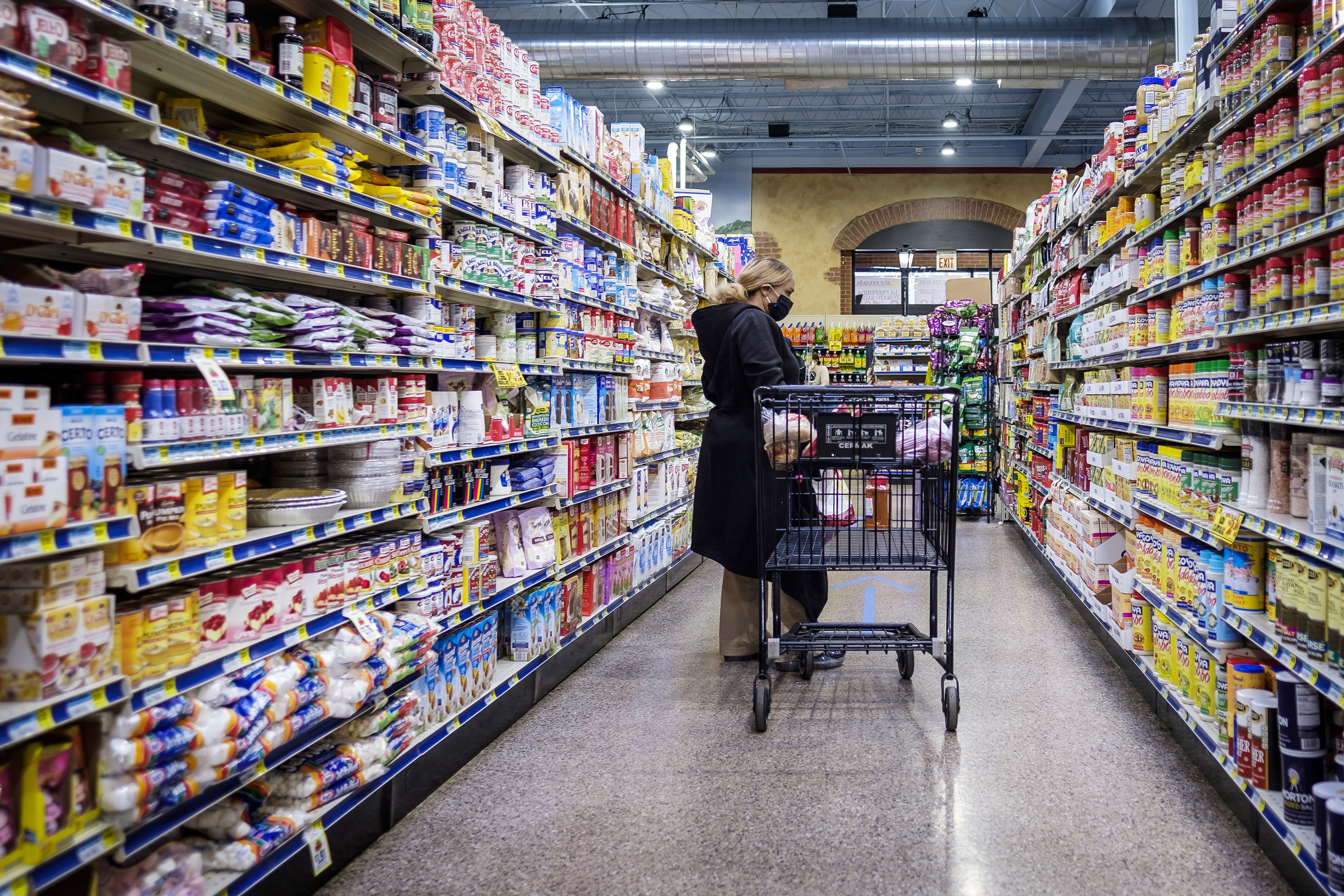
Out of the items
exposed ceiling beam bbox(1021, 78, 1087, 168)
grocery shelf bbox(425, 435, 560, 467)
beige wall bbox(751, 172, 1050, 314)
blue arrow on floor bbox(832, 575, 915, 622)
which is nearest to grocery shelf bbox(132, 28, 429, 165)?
grocery shelf bbox(425, 435, 560, 467)

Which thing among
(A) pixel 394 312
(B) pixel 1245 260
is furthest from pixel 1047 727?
(A) pixel 394 312

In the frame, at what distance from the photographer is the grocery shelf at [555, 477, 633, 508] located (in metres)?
4.15

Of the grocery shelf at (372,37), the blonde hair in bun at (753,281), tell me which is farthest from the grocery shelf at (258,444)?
the blonde hair in bun at (753,281)

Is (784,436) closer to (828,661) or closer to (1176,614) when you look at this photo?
(828,661)

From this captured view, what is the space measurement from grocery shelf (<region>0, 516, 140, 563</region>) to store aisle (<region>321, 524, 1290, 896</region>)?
1.14 m

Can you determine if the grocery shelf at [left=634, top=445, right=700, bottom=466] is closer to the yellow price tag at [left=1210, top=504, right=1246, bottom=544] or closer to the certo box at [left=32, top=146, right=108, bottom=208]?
the yellow price tag at [left=1210, top=504, right=1246, bottom=544]

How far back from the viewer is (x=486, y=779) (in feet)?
10.1

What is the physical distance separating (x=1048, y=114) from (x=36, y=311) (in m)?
14.1

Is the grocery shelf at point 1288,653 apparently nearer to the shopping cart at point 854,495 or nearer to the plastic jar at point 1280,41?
the shopping cart at point 854,495

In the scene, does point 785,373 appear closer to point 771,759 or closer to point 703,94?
point 771,759

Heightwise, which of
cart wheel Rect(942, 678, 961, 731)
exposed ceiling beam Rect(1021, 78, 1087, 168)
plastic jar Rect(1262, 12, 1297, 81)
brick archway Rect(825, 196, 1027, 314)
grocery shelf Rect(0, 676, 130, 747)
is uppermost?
exposed ceiling beam Rect(1021, 78, 1087, 168)

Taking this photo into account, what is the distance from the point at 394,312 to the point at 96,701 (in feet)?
4.73

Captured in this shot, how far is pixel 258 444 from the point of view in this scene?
2.21 m

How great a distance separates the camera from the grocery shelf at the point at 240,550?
6.02 ft
